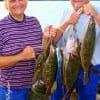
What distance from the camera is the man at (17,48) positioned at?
4484 mm

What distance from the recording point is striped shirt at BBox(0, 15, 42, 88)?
4.49 metres

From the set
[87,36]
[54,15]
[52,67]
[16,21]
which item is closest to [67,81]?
[52,67]

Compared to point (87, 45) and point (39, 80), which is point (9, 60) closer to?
point (39, 80)

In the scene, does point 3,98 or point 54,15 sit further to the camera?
point 54,15

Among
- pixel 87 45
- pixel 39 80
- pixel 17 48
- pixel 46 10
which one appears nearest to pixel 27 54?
pixel 17 48

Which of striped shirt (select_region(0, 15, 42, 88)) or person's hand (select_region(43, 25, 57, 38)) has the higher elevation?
person's hand (select_region(43, 25, 57, 38))

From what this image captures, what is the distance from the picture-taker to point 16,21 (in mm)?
4562

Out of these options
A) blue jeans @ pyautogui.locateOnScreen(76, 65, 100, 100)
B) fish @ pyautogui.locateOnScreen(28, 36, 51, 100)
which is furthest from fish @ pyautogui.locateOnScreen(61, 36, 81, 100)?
blue jeans @ pyautogui.locateOnScreen(76, 65, 100, 100)

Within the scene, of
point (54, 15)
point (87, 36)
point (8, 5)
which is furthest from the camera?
point (54, 15)

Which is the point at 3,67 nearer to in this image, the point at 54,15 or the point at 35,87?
the point at 35,87

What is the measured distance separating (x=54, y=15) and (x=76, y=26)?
78.0 inches

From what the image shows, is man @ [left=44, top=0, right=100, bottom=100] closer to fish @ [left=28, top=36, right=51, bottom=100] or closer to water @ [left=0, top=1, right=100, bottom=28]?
fish @ [left=28, top=36, right=51, bottom=100]

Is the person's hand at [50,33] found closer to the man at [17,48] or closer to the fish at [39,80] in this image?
the fish at [39,80]

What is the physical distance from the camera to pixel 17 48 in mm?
4492
